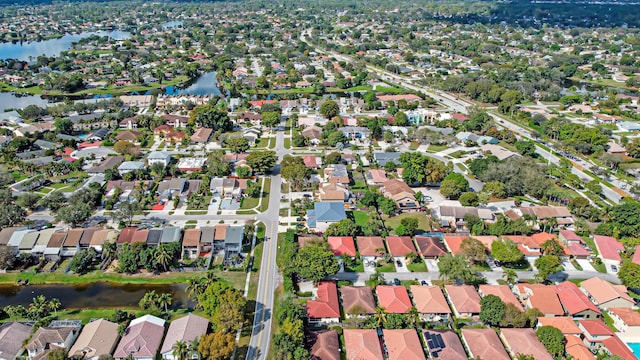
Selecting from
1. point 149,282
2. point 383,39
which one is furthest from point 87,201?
point 383,39

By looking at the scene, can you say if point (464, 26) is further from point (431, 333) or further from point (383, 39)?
point (431, 333)

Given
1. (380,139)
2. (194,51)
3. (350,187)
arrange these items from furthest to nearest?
1. (194,51)
2. (380,139)
3. (350,187)

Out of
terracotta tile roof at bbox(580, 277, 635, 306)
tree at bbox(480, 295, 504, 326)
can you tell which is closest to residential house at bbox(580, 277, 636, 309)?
terracotta tile roof at bbox(580, 277, 635, 306)

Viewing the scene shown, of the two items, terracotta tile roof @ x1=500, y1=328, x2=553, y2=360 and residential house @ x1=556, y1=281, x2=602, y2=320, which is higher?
terracotta tile roof @ x1=500, y1=328, x2=553, y2=360

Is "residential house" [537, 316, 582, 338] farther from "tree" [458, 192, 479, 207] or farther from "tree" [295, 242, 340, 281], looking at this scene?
"tree" [458, 192, 479, 207]

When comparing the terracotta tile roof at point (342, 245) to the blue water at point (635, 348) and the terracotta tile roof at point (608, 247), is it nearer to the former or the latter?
the blue water at point (635, 348)

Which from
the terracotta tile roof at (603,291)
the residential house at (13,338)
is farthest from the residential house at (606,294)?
the residential house at (13,338)

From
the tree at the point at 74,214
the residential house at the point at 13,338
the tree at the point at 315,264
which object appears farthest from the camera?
the tree at the point at 74,214
